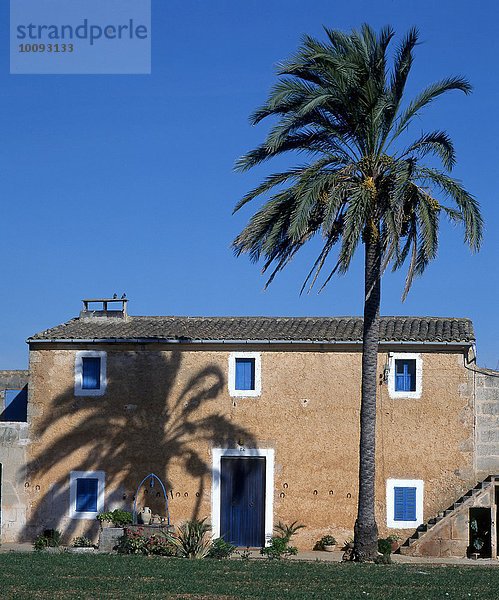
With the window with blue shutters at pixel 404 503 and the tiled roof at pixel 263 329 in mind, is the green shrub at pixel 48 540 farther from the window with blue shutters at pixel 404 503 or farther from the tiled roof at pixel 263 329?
the window with blue shutters at pixel 404 503

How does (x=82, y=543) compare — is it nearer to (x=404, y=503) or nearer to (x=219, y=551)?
(x=219, y=551)

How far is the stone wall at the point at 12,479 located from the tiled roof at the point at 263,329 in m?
2.97

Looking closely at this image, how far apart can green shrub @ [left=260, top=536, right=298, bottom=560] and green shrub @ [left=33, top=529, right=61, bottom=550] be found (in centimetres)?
655

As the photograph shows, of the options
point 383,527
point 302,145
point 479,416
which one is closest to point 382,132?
point 302,145

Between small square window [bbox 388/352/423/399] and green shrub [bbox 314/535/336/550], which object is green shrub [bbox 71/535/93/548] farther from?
small square window [bbox 388/352/423/399]

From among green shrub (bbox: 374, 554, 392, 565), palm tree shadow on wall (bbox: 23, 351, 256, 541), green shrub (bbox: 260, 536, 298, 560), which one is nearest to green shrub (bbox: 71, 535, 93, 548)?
palm tree shadow on wall (bbox: 23, 351, 256, 541)

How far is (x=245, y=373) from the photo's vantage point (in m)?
34.8

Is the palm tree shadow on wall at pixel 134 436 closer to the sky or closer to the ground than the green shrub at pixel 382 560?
closer to the sky

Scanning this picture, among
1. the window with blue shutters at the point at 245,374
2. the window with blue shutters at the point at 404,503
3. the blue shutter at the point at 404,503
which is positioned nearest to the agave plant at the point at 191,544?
the window with blue shutters at the point at 245,374

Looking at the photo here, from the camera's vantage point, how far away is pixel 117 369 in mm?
35250

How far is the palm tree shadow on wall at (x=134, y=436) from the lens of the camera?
113 ft

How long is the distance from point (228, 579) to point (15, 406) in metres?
20.0

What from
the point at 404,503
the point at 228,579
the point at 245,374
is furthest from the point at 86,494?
the point at 228,579

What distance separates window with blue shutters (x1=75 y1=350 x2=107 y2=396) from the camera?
35281mm
